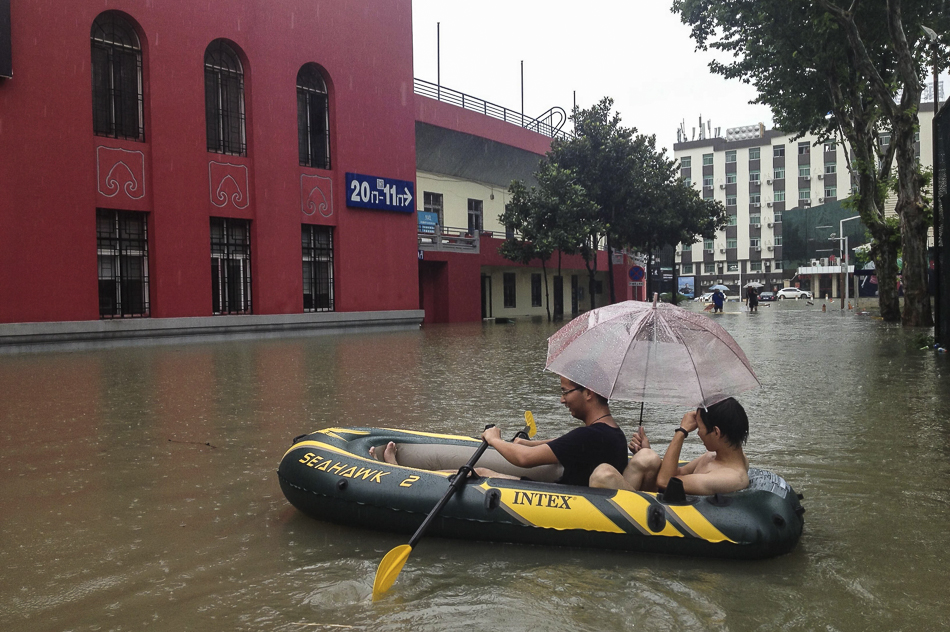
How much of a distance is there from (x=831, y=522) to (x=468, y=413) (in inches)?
169

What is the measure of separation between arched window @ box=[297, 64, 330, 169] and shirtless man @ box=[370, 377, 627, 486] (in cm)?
2102

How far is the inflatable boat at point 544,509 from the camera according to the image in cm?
391

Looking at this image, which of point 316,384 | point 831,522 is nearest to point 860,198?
point 316,384

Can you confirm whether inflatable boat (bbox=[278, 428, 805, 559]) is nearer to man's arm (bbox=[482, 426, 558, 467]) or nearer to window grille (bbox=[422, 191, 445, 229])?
man's arm (bbox=[482, 426, 558, 467])

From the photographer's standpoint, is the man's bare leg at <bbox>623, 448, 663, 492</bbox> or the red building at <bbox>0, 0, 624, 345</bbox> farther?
the red building at <bbox>0, 0, 624, 345</bbox>

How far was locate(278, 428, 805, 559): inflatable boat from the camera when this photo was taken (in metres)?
3.91

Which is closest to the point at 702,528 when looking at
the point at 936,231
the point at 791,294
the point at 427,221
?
the point at 936,231

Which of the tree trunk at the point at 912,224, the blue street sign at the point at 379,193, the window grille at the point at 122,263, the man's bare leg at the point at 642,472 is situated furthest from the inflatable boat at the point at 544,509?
the blue street sign at the point at 379,193

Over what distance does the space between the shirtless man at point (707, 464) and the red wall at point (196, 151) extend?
17053 mm

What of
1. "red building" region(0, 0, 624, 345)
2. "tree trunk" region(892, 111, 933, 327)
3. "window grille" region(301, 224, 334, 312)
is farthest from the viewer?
"window grille" region(301, 224, 334, 312)

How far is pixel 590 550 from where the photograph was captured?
13.4 ft

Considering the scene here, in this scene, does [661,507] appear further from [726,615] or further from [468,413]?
[468,413]

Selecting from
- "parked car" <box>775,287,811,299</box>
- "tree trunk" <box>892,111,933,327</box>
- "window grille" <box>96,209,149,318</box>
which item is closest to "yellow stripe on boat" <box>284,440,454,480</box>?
"window grille" <box>96,209,149,318</box>

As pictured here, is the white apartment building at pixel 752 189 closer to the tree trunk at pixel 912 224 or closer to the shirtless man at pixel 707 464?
the tree trunk at pixel 912 224
